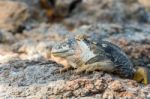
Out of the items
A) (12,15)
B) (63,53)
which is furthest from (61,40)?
(63,53)

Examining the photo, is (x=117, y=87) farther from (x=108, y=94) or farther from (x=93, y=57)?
(x=93, y=57)

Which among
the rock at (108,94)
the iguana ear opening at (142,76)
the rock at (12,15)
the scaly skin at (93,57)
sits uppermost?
the rock at (12,15)

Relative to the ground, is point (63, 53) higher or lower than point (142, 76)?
higher

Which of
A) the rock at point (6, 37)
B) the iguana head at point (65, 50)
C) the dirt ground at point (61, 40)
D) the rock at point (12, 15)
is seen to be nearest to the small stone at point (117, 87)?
the dirt ground at point (61, 40)

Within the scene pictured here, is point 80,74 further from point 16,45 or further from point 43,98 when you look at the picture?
point 16,45

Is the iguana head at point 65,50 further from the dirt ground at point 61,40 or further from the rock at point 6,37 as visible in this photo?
the rock at point 6,37

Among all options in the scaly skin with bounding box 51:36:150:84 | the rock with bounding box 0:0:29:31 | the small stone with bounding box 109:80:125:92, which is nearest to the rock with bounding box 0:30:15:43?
the rock with bounding box 0:0:29:31
